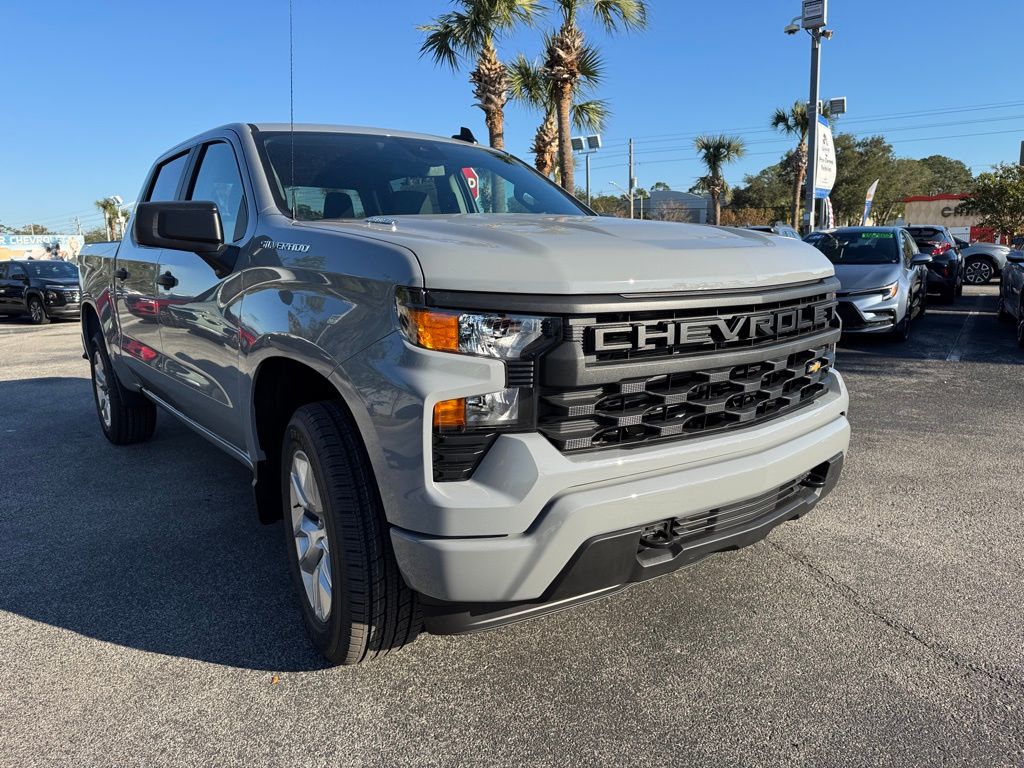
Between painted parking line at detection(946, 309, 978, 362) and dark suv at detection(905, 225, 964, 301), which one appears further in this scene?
dark suv at detection(905, 225, 964, 301)

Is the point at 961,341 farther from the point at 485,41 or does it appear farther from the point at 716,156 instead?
the point at 716,156

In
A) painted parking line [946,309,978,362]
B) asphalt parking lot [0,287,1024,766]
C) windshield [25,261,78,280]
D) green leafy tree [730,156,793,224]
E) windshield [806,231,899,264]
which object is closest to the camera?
asphalt parking lot [0,287,1024,766]

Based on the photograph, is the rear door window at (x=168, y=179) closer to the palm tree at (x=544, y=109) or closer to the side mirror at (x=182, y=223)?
the side mirror at (x=182, y=223)

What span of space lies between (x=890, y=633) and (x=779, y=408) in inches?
36.5

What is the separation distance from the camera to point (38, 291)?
683 inches

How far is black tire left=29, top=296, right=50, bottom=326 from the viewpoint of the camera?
688 inches

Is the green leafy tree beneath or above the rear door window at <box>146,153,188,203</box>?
above

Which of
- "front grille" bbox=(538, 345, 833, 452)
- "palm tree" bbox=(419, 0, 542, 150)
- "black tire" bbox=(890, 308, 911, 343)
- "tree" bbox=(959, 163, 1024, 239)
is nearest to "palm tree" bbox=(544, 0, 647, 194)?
"palm tree" bbox=(419, 0, 542, 150)

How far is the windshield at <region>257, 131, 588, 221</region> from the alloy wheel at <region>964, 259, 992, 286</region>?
19185 mm

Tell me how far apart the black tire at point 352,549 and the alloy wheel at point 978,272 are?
69.2 feet

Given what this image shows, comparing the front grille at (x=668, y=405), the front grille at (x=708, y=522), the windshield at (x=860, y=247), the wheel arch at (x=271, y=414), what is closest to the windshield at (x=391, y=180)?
the wheel arch at (x=271, y=414)

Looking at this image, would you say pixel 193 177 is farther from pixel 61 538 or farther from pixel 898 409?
pixel 898 409

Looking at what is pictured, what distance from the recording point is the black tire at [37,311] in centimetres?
1748

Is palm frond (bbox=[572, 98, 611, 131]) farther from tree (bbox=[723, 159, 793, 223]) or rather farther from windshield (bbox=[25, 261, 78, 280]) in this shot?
tree (bbox=[723, 159, 793, 223])
